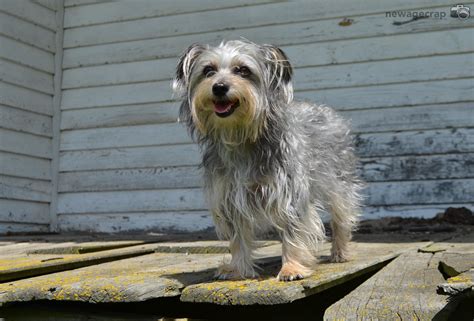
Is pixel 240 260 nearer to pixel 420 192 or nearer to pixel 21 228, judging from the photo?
pixel 420 192

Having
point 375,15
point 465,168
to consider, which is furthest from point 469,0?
point 465,168

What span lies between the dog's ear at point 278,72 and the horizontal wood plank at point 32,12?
4949mm

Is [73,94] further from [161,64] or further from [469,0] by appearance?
[469,0]

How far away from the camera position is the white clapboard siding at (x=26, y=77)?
781cm

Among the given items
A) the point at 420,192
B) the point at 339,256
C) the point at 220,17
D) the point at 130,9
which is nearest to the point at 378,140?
the point at 420,192

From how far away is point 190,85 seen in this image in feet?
12.5

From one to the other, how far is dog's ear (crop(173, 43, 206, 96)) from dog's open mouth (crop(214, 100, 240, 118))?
0.31 meters

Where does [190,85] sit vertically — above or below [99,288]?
above

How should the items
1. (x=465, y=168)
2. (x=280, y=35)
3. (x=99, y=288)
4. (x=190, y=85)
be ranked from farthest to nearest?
(x=280, y=35) → (x=465, y=168) → (x=190, y=85) → (x=99, y=288)

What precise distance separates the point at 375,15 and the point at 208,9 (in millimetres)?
1886

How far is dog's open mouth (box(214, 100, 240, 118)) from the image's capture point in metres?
3.62

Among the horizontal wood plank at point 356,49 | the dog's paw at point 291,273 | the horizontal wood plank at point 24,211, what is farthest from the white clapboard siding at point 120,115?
the dog's paw at point 291,273

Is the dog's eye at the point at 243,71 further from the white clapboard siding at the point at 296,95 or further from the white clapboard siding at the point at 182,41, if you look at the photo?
the white clapboard siding at the point at 182,41

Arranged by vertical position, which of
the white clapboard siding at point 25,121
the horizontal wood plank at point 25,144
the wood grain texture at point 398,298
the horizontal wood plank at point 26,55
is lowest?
the wood grain texture at point 398,298
